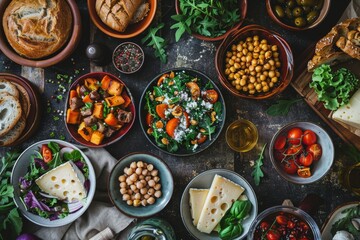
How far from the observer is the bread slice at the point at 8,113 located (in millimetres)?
2500

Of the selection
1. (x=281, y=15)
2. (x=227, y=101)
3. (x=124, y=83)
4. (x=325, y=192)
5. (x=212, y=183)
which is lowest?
(x=325, y=192)

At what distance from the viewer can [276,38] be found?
2543mm

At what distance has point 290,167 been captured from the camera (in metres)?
2.54

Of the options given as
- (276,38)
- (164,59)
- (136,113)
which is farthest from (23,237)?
(276,38)

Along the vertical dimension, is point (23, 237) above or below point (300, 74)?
below

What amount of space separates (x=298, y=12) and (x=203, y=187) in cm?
110

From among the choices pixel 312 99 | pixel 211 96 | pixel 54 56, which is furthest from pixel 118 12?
pixel 312 99

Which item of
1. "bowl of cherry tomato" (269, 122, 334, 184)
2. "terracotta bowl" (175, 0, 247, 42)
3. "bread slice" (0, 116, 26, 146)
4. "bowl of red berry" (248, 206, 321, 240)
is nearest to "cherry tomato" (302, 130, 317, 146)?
"bowl of cherry tomato" (269, 122, 334, 184)

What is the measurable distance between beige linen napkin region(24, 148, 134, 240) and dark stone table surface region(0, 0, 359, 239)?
93 millimetres

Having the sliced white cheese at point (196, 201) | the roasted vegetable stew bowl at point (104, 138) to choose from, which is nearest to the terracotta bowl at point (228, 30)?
the roasted vegetable stew bowl at point (104, 138)

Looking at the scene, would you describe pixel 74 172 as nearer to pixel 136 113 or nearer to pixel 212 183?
pixel 136 113

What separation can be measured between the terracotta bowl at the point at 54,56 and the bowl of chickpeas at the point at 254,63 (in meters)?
0.79

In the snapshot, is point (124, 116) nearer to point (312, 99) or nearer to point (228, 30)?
point (228, 30)

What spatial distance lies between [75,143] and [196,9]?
1.03 meters
